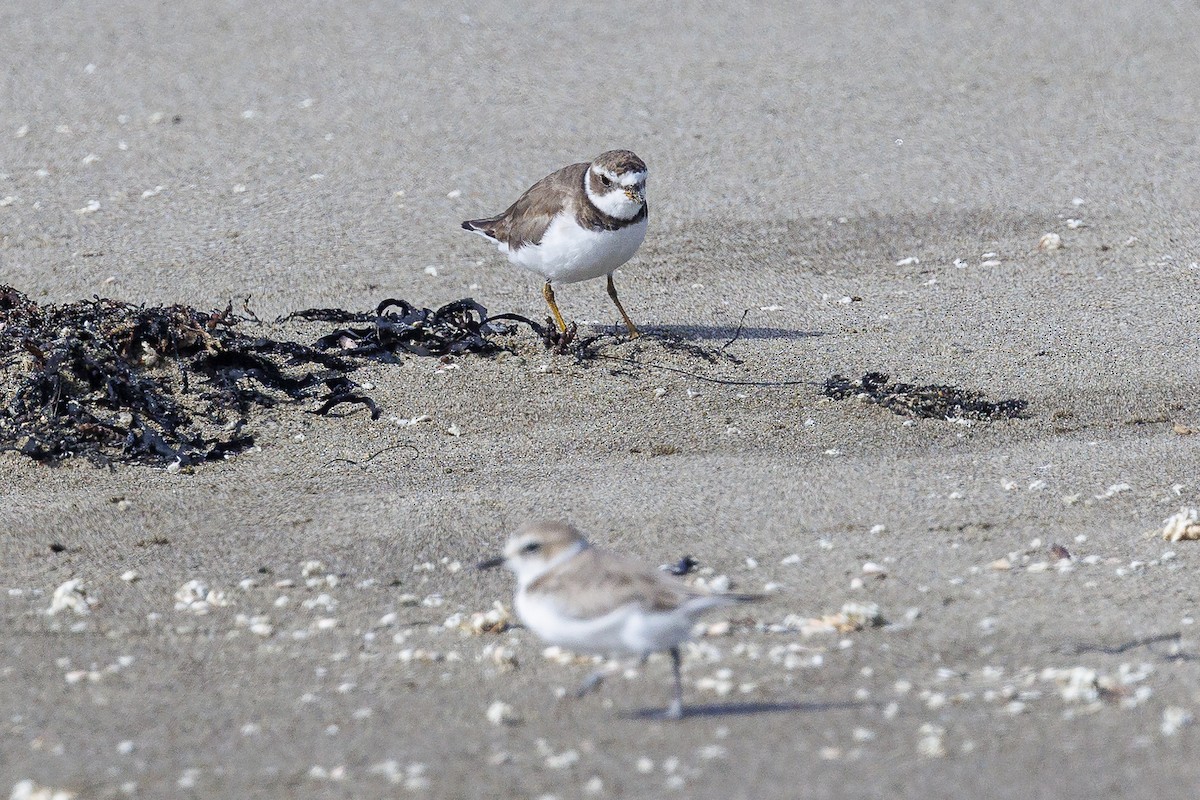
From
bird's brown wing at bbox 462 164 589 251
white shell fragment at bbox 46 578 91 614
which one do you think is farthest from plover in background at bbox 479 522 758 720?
bird's brown wing at bbox 462 164 589 251

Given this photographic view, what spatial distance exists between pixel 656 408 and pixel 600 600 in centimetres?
267

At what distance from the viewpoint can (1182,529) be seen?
477 cm

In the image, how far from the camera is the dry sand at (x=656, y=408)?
3.67 meters

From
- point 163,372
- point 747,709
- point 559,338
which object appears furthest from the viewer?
point 559,338

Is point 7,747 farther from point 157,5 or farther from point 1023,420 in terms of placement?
point 157,5

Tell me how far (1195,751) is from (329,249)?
228 inches

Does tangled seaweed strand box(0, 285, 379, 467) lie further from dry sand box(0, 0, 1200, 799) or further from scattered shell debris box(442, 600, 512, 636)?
scattered shell debris box(442, 600, 512, 636)

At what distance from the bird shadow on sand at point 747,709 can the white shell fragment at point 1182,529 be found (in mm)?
1631

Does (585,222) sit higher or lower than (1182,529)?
higher

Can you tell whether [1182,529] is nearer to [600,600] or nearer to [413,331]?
[600,600]

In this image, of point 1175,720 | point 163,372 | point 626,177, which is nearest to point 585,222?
point 626,177

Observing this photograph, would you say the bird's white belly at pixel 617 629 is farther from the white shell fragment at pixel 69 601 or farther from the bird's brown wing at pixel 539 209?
the bird's brown wing at pixel 539 209

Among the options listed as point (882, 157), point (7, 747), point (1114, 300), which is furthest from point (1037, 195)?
point (7, 747)

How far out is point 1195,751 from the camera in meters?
3.41
